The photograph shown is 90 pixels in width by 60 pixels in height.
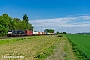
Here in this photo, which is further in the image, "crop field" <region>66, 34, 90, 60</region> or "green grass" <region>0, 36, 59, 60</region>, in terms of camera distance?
"crop field" <region>66, 34, 90, 60</region>

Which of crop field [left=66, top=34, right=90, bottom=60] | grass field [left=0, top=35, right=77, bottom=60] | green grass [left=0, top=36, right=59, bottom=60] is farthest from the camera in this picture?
crop field [left=66, top=34, right=90, bottom=60]

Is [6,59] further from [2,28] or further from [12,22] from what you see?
[12,22]

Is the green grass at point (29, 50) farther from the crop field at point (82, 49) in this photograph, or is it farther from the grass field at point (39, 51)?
the crop field at point (82, 49)

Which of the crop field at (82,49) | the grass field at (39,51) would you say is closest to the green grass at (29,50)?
the grass field at (39,51)

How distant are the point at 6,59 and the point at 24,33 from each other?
83833mm

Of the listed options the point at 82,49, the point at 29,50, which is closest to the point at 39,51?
the point at 29,50

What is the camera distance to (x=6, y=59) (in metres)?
16.8

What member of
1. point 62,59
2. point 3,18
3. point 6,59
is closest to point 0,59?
point 6,59

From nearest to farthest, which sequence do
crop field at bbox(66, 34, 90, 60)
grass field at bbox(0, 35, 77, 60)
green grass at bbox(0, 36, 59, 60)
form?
grass field at bbox(0, 35, 77, 60) < green grass at bbox(0, 36, 59, 60) < crop field at bbox(66, 34, 90, 60)

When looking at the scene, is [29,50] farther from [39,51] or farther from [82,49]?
[82,49]

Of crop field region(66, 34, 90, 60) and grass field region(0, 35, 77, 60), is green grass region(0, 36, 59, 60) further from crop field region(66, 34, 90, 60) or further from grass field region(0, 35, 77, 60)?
crop field region(66, 34, 90, 60)

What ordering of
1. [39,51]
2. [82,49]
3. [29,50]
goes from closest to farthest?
[39,51], [29,50], [82,49]

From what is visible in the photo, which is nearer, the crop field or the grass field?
the grass field

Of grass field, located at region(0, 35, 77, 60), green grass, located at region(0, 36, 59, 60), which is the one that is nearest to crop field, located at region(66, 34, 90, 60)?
grass field, located at region(0, 35, 77, 60)
